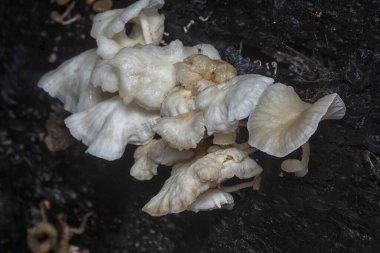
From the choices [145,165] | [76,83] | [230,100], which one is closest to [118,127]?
[145,165]

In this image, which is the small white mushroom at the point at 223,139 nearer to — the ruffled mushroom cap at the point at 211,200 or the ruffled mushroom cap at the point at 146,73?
the ruffled mushroom cap at the point at 211,200

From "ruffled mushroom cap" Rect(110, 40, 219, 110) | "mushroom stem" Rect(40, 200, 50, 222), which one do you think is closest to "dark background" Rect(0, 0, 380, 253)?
"mushroom stem" Rect(40, 200, 50, 222)

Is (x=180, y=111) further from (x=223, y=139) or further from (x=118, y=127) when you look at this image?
(x=118, y=127)

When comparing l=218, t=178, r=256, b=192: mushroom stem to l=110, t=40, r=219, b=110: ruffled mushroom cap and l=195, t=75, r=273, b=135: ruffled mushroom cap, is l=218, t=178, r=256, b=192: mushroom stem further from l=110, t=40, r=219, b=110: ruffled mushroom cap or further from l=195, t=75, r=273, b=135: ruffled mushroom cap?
l=110, t=40, r=219, b=110: ruffled mushroom cap

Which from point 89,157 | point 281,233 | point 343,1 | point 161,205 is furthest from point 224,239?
point 343,1

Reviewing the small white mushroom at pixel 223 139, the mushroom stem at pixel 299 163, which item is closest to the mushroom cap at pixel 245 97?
the small white mushroom at pixel 223 139

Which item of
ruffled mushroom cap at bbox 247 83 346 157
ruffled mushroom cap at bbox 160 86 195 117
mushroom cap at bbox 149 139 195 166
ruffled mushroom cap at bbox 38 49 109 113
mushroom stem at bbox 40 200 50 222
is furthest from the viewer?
mushroom stem at bbox 40 200 50 222
